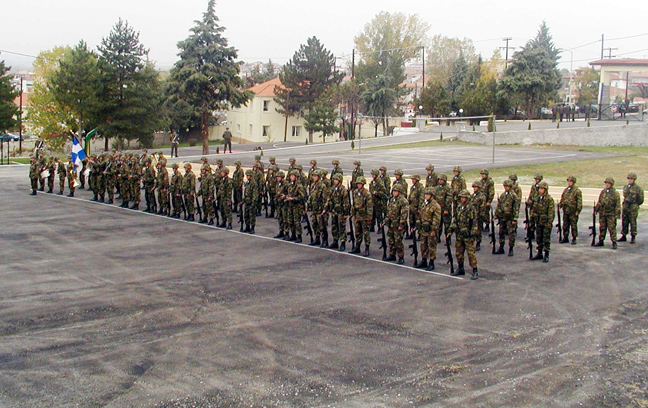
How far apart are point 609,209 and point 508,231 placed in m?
2.50

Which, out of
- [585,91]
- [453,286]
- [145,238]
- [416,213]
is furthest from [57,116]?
[585,91]

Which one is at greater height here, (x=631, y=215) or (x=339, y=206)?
(x=339, y=206)

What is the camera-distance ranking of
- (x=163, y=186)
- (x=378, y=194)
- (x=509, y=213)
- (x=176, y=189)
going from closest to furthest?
1. (x=509, y=213)
2. (x=378, y=194)
3. (x=176, y=189)
4. (x=163, y=186)

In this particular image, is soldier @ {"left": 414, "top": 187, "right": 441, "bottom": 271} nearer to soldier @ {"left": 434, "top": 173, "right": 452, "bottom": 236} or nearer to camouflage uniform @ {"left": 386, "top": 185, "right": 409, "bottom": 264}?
camouflage uniform @ {"left": 386, "top": 185, "right": 409, "bottom": 264}

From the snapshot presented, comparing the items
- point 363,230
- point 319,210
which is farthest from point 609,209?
point 319,210

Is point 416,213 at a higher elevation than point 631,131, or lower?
lower

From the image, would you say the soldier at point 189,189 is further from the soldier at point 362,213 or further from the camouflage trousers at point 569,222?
the camouflage trousers at point 569,222

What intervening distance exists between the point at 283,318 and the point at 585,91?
97.0 m

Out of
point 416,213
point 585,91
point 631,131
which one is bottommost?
point 416,213

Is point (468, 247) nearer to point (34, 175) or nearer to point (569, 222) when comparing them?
point (569, 222)

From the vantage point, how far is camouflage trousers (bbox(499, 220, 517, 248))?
1427cm

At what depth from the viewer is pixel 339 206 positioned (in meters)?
14.8

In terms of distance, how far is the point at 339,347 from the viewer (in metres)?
8.69

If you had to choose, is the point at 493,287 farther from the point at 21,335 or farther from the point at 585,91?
the point at 585,91
